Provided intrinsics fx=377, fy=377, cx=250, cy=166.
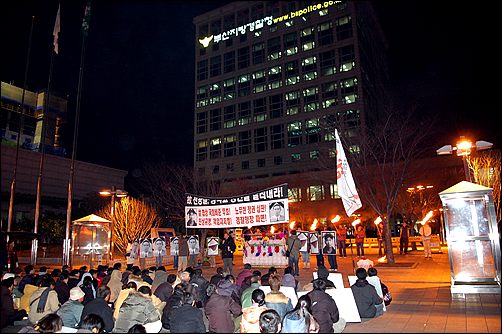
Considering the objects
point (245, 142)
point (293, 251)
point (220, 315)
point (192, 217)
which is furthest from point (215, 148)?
point (220, 315)

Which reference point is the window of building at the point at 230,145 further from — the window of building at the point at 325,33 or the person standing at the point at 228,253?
the person standing at the point at 228,253

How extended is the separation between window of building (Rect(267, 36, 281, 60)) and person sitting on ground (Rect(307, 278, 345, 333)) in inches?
2998

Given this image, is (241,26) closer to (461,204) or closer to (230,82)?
(230,82)

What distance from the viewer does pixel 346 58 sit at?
70062 mm

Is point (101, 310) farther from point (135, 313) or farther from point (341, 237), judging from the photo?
point (341, 237)

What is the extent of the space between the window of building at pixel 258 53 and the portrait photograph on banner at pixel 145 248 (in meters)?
65.9

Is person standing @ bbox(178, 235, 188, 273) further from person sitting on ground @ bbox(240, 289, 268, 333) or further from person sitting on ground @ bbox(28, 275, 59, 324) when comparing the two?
person sitting on ground @ bbox(240, 289, 268, 333)

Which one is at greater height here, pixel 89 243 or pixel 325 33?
pixel 325 33

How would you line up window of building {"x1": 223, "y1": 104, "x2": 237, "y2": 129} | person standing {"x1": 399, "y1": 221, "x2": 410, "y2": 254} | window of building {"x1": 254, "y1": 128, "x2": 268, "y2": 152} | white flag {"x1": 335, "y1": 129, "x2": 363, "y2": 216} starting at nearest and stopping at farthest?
white flag {"x1": 335, "y1": 129, "x2": 363, "y2": 216} < person standing {"x1": 399, "y1": 221, "x2": 410, "y2": 254} < window of building {"x1": 254, "y1": 128, "x2": 268, "y2": 152} < window of building {"x1": 223, "y1": 104, "x2": 237, "y2": 129}

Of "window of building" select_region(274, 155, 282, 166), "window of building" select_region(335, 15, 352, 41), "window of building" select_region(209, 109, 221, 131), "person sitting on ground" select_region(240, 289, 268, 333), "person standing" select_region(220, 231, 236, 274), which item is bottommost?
"person sitting on ground" select_region(240, 289, 268, 333)

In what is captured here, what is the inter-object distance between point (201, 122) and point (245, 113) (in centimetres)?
1118

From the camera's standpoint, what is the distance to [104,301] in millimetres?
7633

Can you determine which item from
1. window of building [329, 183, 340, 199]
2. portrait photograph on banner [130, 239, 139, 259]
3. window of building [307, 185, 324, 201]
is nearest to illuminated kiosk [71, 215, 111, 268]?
portrait photograph on banner [130, 239, 139, 259]

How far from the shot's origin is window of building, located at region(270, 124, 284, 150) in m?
74.8
